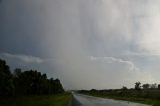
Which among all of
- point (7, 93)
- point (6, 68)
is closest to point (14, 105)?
point (7, 93)

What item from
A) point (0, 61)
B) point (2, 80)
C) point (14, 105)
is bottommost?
point (14, 105)

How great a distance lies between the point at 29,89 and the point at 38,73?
51.7 ft

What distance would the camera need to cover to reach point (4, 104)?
31031 mm

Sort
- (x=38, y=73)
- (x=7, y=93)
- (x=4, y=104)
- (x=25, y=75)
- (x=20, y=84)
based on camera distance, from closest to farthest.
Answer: (x=4, y=104) → (x=7, y=93) → (x=20, y=84) → (x=25, y=75) → (x=38, y=73)

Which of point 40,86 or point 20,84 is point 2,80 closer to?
point 20,84

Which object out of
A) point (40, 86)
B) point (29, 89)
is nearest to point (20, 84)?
point (29, 89)

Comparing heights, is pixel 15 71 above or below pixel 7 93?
above

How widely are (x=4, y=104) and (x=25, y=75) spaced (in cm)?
8706

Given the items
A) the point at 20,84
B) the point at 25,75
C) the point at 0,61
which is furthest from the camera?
the point at 25,75

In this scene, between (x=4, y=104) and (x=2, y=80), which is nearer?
(x=4, y=104)

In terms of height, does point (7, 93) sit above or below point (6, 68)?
below

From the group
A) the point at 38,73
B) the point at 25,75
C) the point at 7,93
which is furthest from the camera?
the point at 38,73

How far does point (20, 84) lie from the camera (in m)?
106

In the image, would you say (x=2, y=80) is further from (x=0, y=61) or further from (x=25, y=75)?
(x=25, y=75)
